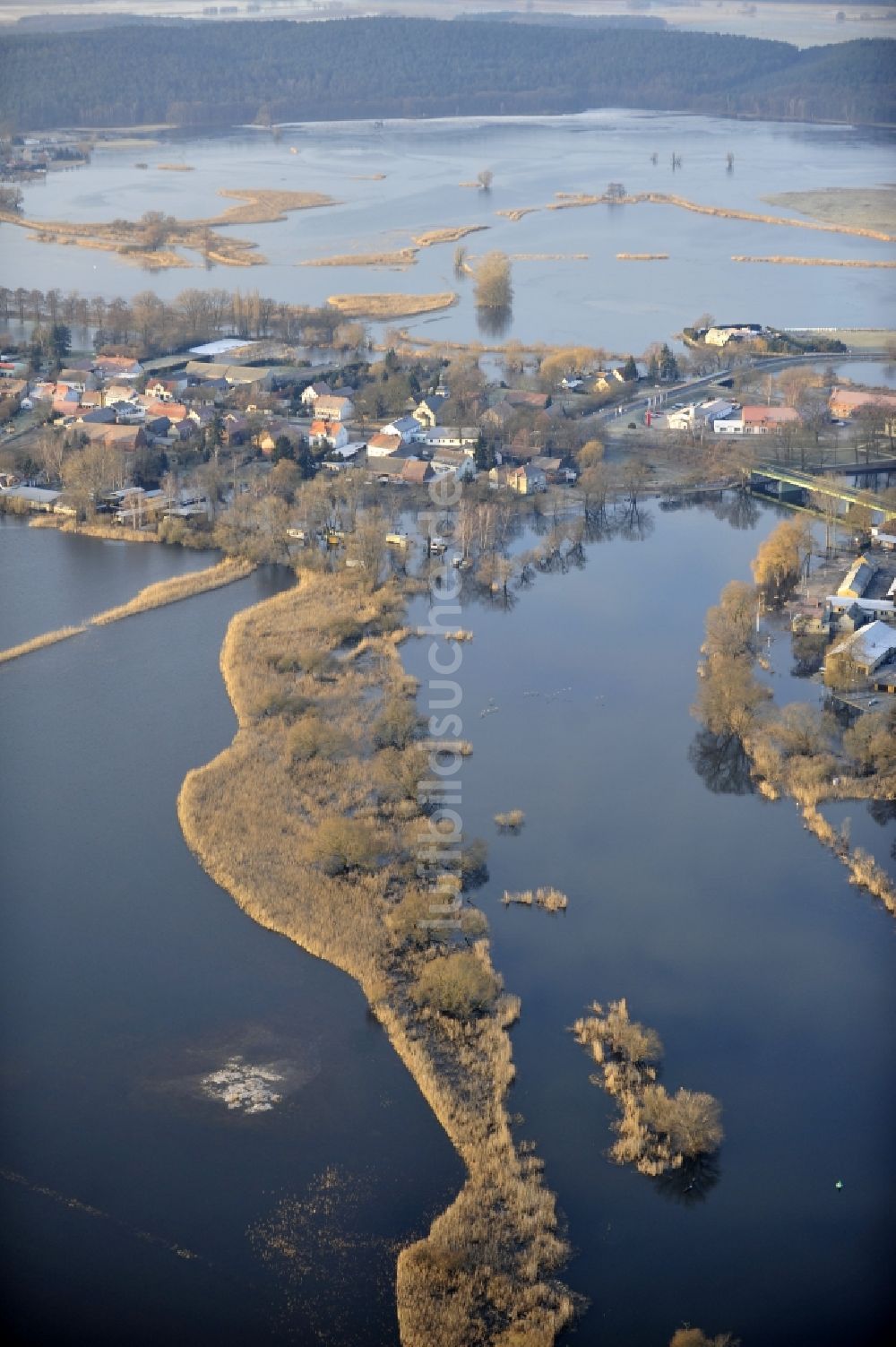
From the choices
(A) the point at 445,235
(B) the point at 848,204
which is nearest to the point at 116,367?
(A) the point at 445,235

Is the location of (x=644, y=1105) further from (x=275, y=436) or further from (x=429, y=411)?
(x=429, y=411)

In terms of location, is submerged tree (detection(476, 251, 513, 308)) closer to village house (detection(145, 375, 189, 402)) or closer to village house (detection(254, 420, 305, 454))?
village house (detection(145, 375, 189, 402))

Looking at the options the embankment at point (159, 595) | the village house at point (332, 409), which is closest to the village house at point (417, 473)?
the village house at point (332, 409)

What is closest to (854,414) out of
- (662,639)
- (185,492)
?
(662,639)

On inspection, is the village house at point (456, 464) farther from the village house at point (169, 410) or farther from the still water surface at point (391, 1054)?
the still water surface at point (391, 1054)

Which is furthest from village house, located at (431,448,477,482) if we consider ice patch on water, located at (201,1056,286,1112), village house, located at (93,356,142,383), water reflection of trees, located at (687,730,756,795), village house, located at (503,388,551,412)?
ice patch on water, located at (201,1056,286,1112)
